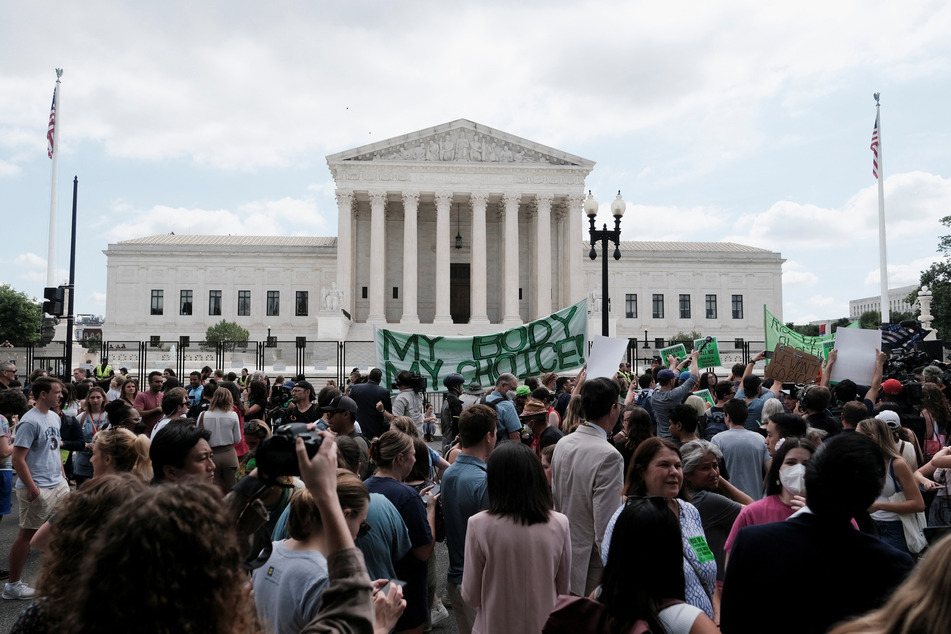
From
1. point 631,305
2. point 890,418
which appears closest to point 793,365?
point 890,418

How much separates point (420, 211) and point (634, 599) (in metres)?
54.4

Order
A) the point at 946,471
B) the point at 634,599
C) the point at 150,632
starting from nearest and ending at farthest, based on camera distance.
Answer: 1. the point at 150,632
2. the point at 634,599
3. the point at 946,471

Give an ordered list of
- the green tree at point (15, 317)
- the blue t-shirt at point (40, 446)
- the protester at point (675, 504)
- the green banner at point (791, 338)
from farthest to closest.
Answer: the green tree at point (15, 317), the green banner at point (791, 338), the blue t-shirt at point (40, 446), the protester at point (675, 504)

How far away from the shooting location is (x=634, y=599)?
8.75 ft

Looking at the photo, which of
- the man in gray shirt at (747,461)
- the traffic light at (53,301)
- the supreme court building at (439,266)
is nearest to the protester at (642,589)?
the man in gray shirt at (747,461)

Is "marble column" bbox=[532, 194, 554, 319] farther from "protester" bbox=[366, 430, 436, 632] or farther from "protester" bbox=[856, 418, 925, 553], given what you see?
"protester" bbox=[366, 430, 436, 632]

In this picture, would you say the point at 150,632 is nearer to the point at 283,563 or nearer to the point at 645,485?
the point at 283,563

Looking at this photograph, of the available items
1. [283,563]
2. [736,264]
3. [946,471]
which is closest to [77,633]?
[283,563]

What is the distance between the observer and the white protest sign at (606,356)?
31.2 feet

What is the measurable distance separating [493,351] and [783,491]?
965cm

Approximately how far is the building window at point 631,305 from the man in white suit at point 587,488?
60302 millimetres

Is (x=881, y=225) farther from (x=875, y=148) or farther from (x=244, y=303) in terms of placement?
(x=244, y=303)

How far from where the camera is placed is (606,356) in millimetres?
9633

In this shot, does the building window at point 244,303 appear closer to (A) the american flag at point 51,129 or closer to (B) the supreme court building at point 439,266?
(B) the supreme court building at point 439,266
